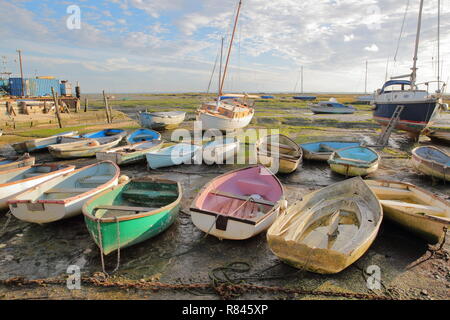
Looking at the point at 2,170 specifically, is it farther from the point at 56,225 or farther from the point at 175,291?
the point at 175,291

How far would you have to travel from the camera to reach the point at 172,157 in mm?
12891

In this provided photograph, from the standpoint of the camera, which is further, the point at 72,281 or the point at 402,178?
the point at 402,178

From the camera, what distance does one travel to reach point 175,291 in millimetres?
4945

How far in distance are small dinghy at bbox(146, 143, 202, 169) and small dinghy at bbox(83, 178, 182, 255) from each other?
444 cm

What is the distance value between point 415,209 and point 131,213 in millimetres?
7168

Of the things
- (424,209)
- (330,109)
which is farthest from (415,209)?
(330,109)

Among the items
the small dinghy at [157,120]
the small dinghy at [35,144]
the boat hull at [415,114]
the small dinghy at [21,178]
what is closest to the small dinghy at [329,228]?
the small dinghy at [21,178]

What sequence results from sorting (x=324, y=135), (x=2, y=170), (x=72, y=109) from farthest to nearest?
(x=72, y=109) < (x=324, y=135) < (x=2, y=170)

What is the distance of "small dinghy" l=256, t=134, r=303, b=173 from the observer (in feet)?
37.7

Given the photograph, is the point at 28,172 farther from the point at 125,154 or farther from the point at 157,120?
the point at 157,120

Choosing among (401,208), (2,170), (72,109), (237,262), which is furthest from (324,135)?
(72,109)

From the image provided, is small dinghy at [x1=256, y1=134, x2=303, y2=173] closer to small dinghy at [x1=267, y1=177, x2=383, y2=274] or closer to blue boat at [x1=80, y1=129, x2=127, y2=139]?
small dinghy at [x1=267, y1=177, x2=383, y2=274]

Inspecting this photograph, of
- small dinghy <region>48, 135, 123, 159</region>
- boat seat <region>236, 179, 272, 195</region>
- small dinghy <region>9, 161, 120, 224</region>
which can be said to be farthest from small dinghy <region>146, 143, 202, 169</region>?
boat seat <region>236, 179, 272, 195</region>
